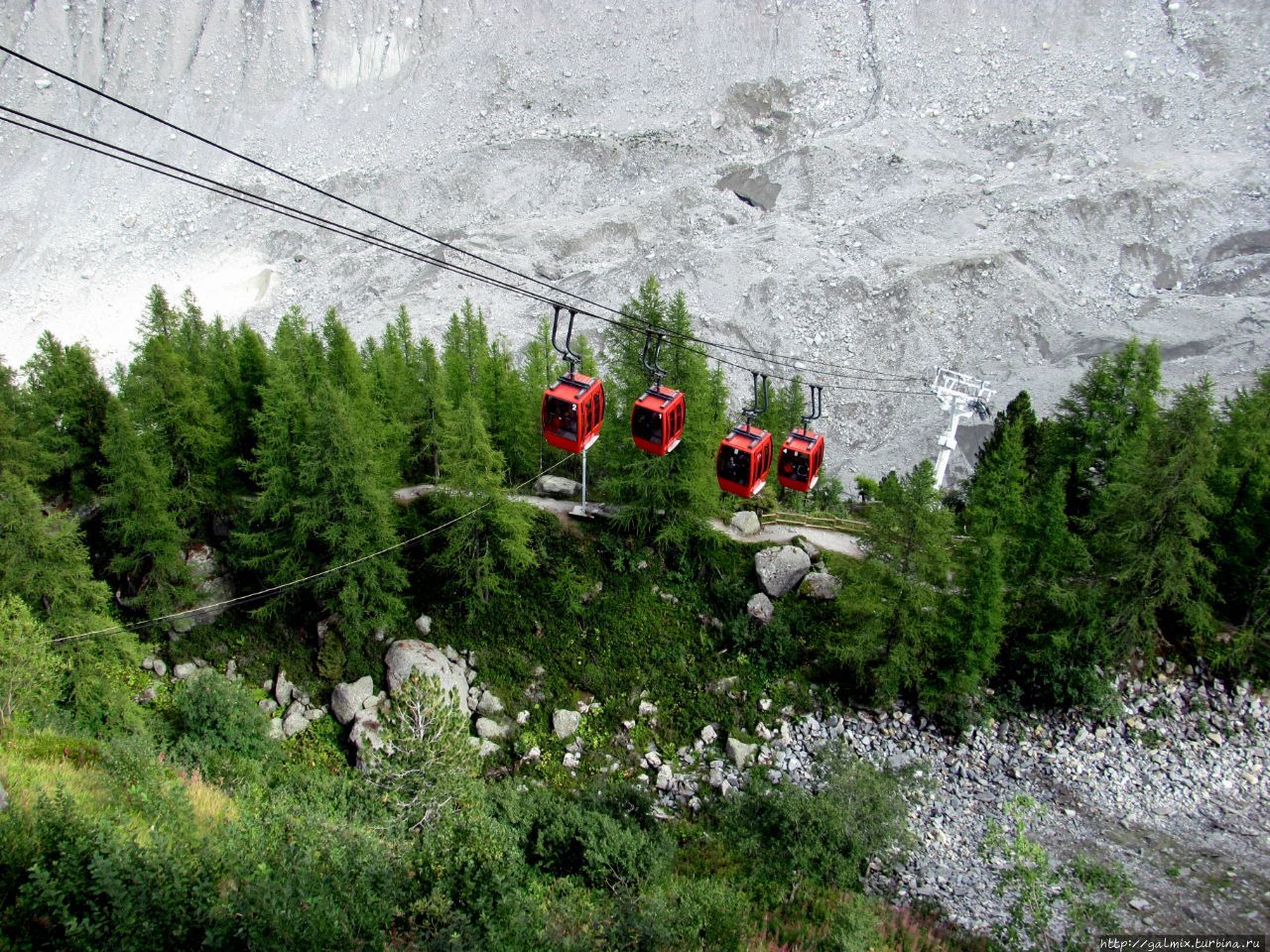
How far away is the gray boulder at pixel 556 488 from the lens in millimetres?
39094

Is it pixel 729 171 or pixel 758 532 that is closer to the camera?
pixel 758 532

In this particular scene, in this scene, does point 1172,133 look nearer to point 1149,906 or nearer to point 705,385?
point 705,385

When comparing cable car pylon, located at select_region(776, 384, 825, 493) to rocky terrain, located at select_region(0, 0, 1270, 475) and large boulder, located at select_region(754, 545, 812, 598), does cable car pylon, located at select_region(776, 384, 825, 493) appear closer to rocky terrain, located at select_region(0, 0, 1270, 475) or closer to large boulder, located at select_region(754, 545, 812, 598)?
large boulder, located at select_region(754, 545, 812, 598)

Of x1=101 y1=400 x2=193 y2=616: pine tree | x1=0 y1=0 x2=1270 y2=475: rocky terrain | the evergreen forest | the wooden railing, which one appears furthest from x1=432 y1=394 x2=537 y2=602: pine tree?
x1=0 y1=0 x2=1270 y2=475: rocky terrain

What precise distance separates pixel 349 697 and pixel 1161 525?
29.5 m

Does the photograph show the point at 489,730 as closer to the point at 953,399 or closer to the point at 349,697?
the point at 349,697

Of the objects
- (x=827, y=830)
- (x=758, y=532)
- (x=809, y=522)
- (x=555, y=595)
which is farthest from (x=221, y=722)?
(x=809, y=522)

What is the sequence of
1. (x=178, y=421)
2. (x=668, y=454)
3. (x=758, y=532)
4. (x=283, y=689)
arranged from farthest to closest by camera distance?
(x=758, y=532)
(x=668, y=454)
(x=283, y=689)
(x=178, y=421)

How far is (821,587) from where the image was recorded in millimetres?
35062

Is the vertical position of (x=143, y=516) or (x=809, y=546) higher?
(x=143, y=516)

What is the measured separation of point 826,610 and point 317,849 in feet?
77.0

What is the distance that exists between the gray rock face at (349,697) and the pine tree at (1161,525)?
2734 centimetres

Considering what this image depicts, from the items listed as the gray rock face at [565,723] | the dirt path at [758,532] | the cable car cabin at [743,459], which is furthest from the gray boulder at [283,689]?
the cable car cabin at [743,459]

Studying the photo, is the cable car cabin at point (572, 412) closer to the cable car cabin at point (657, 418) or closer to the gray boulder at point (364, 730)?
the cable car cabin at point (657, 418)
